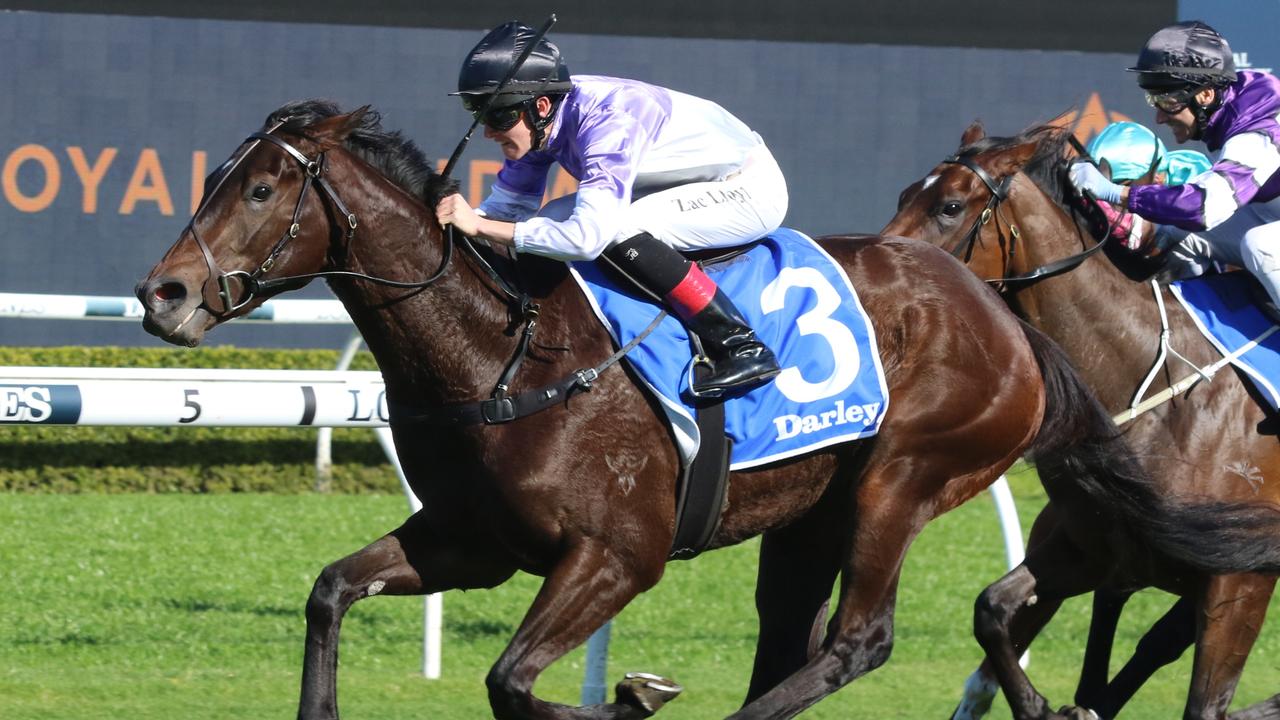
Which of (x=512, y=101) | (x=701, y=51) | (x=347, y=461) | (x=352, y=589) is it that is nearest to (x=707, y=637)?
(x=352, y=589)

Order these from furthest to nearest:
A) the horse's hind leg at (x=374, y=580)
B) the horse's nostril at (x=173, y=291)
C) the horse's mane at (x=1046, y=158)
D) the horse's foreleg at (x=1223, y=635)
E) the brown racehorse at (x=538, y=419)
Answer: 1. the horse's mane at (x=1046, y=158)
2. the horse's foreleg at (x=1223, y=635)
3. the horse's hind leg at (x=374, y=580)
4. the brown racehorse at (x=538, y=419)
5. the horse's nostril at (x=173, y=291)

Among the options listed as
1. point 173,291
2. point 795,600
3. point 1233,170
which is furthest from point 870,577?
point 173,291

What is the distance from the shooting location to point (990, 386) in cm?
389

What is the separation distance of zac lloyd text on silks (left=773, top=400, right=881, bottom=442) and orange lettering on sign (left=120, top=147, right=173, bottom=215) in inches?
278

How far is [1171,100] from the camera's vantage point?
4309 mm

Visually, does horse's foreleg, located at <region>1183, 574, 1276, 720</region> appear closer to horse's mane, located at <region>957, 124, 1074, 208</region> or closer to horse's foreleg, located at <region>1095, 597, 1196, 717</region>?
horse's foreleg, located at <region>1095, 597, 1196, 717</region>

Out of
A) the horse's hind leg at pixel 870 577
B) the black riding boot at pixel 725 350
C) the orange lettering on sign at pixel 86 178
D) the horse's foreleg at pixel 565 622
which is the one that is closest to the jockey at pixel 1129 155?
the horse's hind leg at pixel 870 577

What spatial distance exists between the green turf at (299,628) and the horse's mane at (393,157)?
1781 millimetres

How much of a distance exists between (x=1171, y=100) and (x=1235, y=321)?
59 cm

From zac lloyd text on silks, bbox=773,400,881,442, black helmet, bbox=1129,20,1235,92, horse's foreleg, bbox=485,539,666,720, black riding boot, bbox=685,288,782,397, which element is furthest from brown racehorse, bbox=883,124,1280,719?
horse's foreleg, bbox=485,539,666,720

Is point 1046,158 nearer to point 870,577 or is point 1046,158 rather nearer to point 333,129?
point 870,577

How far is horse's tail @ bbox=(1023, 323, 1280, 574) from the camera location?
3961 millimetres

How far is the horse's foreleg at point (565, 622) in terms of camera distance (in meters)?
3.27

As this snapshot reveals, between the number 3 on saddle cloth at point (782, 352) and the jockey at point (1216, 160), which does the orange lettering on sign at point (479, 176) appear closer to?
the jockey at point (1216, 160)
